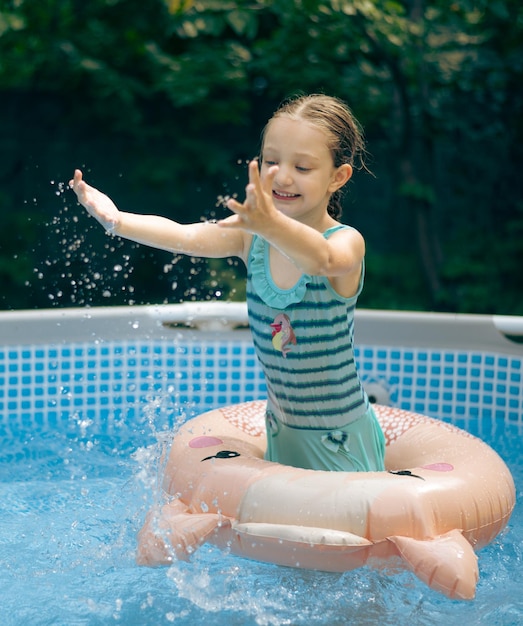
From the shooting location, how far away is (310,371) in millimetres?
2463

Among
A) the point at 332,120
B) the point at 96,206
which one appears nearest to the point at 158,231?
the point at 96,206

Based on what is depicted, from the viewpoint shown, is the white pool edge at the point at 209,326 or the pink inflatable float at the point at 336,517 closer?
the pink inflatable float at the point at 336,517

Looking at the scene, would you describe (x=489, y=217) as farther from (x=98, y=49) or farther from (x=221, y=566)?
(x=221, y=566)

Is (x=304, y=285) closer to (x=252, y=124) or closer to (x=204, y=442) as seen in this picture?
(x=204, y=442)

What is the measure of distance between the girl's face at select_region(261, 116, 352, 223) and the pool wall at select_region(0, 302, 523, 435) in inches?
74.1

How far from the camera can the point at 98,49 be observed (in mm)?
6910

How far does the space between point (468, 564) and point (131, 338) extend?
98.0 inches

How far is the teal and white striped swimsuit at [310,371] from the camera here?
2432 millimetres

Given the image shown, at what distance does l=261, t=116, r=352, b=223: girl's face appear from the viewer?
7.69 ft

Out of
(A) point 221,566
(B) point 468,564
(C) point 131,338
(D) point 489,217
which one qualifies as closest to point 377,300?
(D) point 489,217

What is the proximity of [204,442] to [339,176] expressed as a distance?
33.8 inches

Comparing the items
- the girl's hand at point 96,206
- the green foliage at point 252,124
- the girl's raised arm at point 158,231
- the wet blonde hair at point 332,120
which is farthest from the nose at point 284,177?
the green foliage at point 252,124

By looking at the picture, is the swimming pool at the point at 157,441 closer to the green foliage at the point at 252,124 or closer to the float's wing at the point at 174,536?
the float's wing at the point at 174,536

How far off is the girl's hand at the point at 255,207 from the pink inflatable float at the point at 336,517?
71 centimetres
